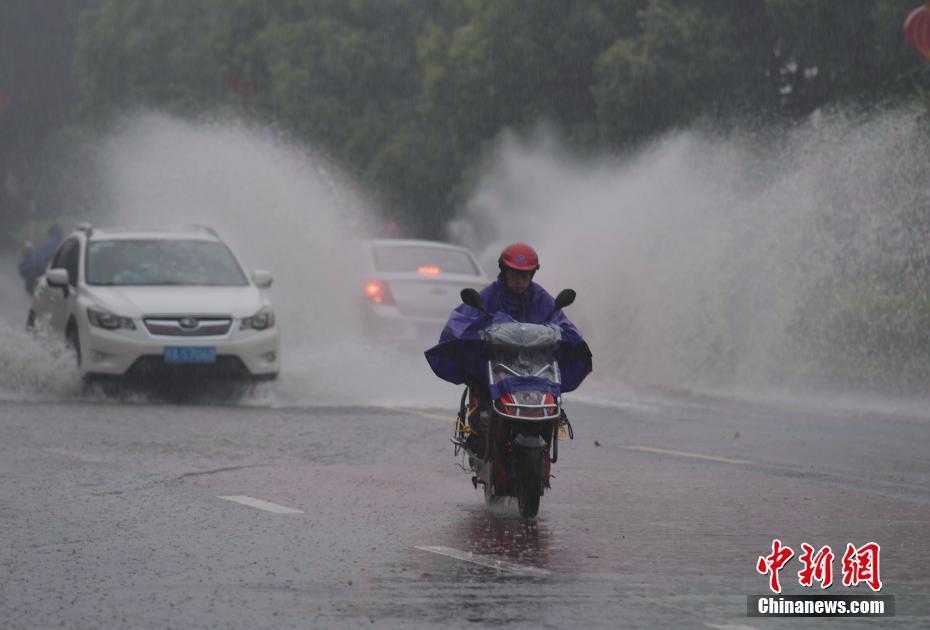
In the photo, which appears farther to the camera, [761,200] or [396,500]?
[761,200]

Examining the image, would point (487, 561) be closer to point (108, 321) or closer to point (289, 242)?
point (108, 321)

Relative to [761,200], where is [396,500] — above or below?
below

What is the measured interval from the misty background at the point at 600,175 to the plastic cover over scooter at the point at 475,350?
898 centimetres

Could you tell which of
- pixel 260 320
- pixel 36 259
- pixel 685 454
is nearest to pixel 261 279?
pixel 260 320

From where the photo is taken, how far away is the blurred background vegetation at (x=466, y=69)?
37906 millimetres

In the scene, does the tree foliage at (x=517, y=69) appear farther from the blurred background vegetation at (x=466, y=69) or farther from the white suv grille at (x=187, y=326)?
the white suv grille at (x=187, y=326)

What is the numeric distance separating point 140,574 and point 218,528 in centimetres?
158

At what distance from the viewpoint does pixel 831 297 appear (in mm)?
26828

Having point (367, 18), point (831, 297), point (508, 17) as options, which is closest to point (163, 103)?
point (367, 18)

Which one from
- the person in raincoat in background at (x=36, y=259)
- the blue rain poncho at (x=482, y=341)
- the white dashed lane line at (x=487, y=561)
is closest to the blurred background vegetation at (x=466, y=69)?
the person in raincoat in background at (x=36, y=259)

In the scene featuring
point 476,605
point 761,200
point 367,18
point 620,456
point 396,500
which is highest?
point 367,18

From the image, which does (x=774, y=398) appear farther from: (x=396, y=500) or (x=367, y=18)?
(x=367, y=18)

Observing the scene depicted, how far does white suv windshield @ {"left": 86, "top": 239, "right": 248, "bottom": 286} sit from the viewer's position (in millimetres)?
20609

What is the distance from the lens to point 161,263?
21000 mm
